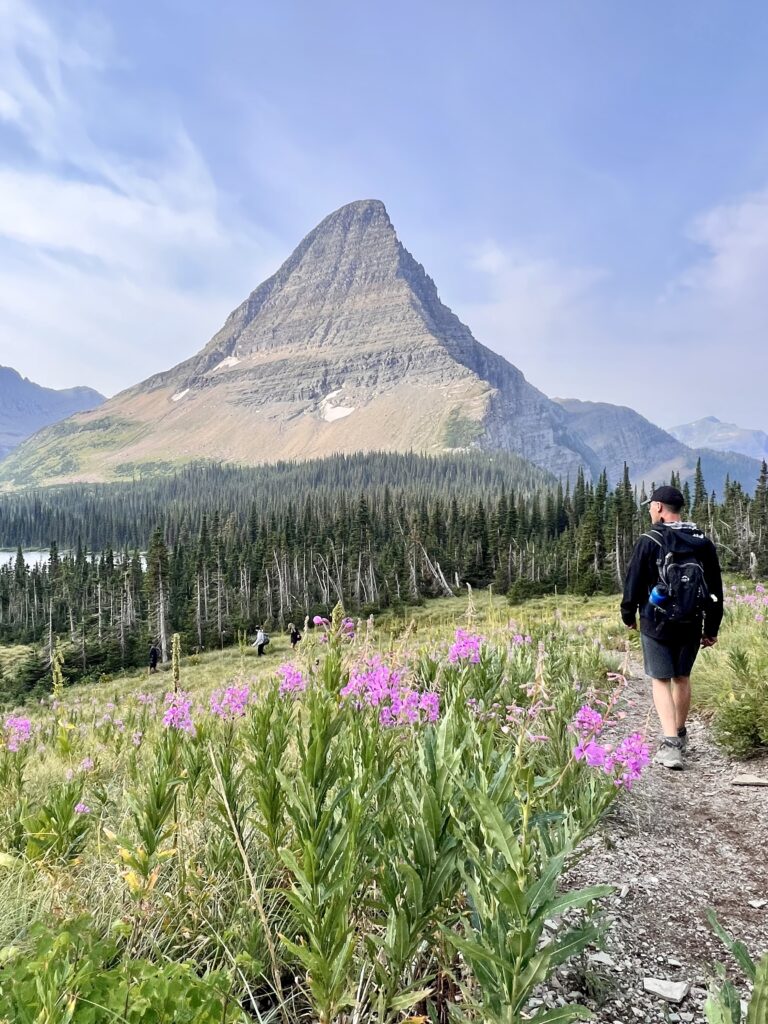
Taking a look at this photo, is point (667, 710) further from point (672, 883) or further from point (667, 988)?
point (667, 988)

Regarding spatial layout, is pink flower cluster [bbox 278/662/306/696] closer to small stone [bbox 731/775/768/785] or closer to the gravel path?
the gravel path

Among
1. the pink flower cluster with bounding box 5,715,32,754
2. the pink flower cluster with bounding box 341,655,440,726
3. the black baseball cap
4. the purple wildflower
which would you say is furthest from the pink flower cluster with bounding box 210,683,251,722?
the black baseball cap

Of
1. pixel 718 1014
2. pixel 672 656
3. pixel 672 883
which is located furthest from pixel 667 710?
pixel 718 1014

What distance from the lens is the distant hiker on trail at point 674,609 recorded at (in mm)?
5023

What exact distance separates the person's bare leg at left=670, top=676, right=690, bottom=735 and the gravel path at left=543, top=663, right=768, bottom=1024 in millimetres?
491

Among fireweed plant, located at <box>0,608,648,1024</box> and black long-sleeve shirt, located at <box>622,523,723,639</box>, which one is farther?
black long-sleeve shirt, located at <box>622,523,723,639</box>

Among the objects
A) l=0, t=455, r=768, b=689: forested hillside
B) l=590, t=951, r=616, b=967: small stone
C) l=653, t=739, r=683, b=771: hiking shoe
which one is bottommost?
l=0, t=455, r=768, b=689: forested hillside

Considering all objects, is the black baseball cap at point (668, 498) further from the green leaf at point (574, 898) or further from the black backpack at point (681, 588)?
the green leaf at point (574, 898)

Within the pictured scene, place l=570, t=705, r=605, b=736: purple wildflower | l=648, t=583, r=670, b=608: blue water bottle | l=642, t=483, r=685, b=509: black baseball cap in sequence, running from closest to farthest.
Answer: l=570, t=705, r=605, b=736: purple wildflower < l=648, t=583, r=670, b=608: blue water bottle < l=642, t=483, r=685, b=509: black baseball cap

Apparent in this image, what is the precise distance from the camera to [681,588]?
504 centimetres

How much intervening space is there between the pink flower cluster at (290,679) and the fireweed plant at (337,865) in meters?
0.02

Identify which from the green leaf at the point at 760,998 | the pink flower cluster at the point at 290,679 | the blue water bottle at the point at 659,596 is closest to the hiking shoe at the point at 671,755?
the blue water bottle at the point at 659,596

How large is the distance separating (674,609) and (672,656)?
0.50m

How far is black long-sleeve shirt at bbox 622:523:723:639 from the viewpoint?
16.8 feet
